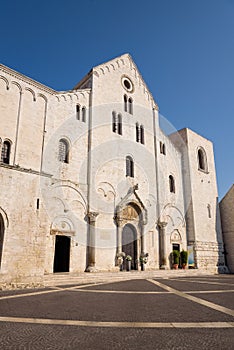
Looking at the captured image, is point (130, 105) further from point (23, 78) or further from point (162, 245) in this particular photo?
point (162, 245)

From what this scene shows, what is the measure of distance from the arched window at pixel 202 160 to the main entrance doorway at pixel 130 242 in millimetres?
13053

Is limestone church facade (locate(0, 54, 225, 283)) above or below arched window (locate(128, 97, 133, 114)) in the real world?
below

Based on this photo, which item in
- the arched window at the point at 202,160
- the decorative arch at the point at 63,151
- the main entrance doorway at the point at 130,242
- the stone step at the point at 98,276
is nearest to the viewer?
the stone step at the point at 98,276

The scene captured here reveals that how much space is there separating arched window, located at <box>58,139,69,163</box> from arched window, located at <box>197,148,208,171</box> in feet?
56.2

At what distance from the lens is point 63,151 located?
1764cm

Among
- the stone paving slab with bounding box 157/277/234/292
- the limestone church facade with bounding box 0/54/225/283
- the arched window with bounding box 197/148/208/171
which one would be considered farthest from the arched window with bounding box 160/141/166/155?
the stone paving slab with bounding box 157/277/234/292

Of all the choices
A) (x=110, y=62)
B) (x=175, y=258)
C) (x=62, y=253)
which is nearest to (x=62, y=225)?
(x=62, y=253)

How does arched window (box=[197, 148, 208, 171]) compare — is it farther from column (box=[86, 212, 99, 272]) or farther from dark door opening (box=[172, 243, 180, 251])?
column (box=[86, 212, 99, 272])

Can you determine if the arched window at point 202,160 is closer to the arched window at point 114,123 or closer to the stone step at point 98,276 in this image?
the arched window at point 114,123

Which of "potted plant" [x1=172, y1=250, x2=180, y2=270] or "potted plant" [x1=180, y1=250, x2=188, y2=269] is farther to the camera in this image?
"potted plant" [x1=180, y1=250, x2=188, y2=269]

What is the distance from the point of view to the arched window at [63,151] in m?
17.4

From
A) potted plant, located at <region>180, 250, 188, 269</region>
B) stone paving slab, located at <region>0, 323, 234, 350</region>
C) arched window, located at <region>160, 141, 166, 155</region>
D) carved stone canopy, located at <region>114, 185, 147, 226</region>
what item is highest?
arched window, located at <region>160, 141, 166, 155</region>

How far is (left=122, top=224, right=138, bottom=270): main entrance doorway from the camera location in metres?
19.8

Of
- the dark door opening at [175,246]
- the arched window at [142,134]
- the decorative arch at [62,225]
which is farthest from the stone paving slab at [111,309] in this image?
the arched window at [142,134]
